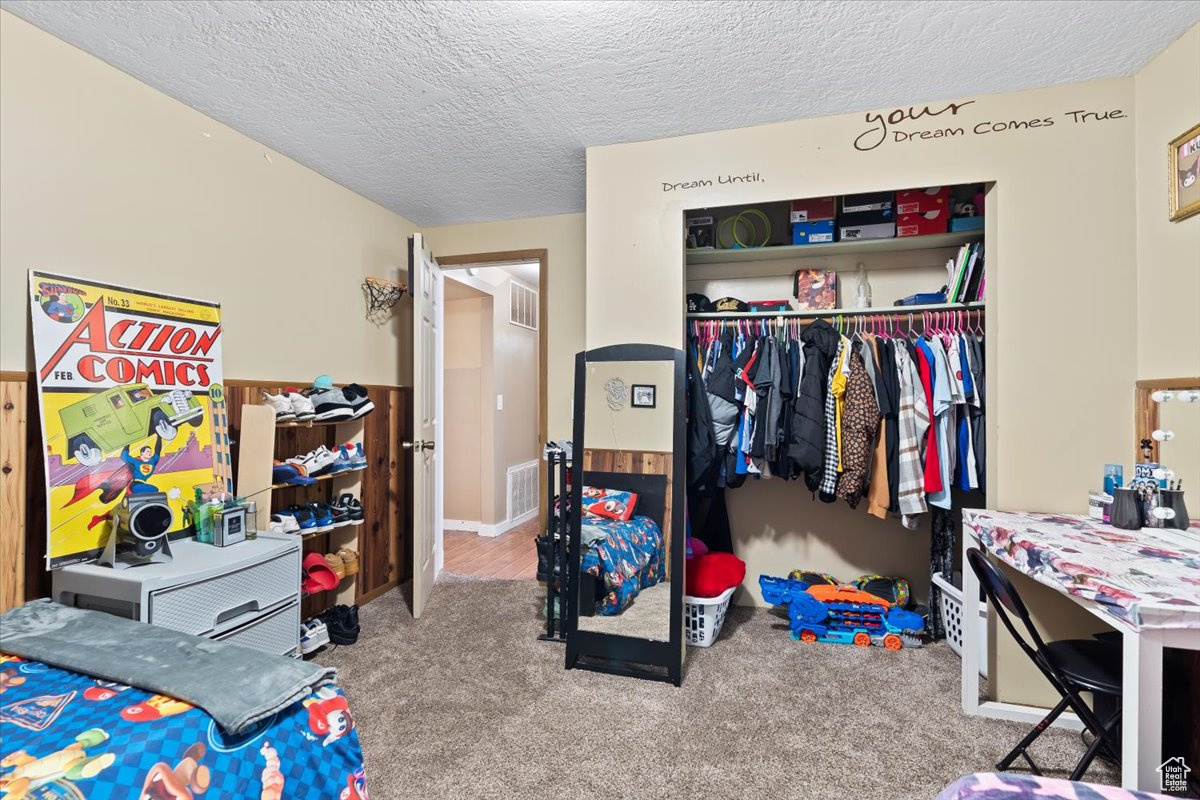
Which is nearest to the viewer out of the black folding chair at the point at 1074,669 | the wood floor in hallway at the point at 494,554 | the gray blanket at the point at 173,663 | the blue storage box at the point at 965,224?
the gray blanket at the point at 173,663

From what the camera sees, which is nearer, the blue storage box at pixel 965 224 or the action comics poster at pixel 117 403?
the action comics poster at pixel 117 403

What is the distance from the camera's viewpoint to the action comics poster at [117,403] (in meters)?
1.89

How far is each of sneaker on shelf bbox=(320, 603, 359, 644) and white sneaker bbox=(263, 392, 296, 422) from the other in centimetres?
103

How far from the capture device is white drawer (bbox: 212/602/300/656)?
1982mm

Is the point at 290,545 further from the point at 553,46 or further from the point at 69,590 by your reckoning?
the point at 553,46

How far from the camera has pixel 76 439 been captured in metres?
1.94

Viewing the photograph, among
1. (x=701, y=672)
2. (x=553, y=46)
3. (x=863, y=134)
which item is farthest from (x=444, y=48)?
(x=701, y=672)

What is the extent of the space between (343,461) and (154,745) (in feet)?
6.90

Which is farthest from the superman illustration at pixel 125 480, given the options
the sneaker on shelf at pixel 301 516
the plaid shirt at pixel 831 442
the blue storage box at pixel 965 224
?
the blue storage box at pixel 965 224

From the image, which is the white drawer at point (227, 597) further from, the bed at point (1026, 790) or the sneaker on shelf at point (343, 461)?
the bed at point (1026, 790)

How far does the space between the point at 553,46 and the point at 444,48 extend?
391 millimetres

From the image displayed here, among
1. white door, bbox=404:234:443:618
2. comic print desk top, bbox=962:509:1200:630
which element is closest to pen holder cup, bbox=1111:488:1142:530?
comic print desk top, bbox=962:509:1200:630

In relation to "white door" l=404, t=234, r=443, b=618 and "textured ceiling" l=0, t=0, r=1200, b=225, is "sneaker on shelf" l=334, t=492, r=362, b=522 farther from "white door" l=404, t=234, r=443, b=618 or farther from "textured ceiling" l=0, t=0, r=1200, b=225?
"textured ceiling" l=0, t=0, r=1200, b=225

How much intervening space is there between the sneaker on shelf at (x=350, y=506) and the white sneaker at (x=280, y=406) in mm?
637
